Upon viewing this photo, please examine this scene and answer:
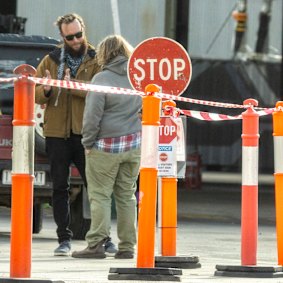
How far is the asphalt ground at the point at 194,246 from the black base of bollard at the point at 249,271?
56mm

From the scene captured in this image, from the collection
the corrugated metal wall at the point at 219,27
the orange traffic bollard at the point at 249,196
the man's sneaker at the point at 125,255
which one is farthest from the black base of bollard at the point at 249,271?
the corrugated metal wall at the point at 219,27

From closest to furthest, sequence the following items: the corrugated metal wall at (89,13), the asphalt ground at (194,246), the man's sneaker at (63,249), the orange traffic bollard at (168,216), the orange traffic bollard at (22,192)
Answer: the orange traffic bollard at (22,192) < the asphalt ground at (194,246) < the orange traffic bollard at (168,216) < the man's sneaker at (63,249) < the corrugated metal wall at (89,13)

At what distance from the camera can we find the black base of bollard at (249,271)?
10117 mm

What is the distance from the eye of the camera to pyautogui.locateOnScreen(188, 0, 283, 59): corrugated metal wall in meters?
31.7

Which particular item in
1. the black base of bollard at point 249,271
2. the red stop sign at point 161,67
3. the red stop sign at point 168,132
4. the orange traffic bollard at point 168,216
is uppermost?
the red stop sign at point 161,67

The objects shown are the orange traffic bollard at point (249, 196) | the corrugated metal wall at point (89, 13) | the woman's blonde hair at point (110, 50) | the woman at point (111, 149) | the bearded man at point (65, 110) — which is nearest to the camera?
the orange traffic bollard at point (249, 196)

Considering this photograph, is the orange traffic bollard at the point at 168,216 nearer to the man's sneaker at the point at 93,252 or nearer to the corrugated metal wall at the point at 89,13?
the man's sneaker at the point at 93,252

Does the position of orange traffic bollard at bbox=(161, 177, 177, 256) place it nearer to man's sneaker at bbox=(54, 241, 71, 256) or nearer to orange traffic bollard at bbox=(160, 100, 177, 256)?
orange traffic bollard at bbox=(160, 100, 177, 256)

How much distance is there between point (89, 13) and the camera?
26047mm

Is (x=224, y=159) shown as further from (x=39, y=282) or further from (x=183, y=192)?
(x=39, y=282)

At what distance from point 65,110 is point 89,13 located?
559 inches

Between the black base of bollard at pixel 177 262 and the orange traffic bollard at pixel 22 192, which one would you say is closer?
the orange traffic bollard at pixel 22 192

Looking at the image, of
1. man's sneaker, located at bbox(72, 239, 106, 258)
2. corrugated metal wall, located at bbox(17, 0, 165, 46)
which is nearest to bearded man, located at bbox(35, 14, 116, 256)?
man's sneaker, located at bbox(72, 239, 106, 258)

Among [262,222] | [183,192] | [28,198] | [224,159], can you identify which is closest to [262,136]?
[224,159]
